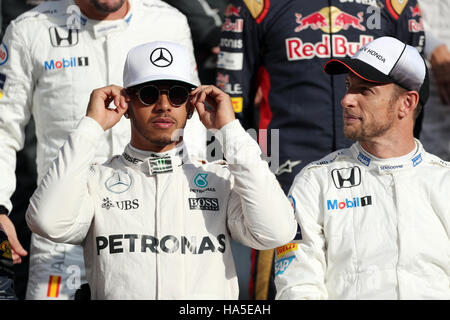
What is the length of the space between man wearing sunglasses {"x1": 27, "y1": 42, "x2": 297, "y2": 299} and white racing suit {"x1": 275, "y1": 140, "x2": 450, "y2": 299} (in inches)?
10.4

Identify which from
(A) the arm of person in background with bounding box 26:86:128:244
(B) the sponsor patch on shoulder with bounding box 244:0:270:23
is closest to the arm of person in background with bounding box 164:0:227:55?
(B) the sponsor patch on shoulder with bounding box 244:0:270:23

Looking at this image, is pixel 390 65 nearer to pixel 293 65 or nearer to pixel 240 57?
pixel 293 65

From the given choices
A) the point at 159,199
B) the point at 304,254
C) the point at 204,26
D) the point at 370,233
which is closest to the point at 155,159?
the point at 159,199

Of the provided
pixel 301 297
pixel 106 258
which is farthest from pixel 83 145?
pixel 301 297

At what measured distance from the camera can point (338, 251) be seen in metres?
4.14

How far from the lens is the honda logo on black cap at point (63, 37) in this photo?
5.02 metres

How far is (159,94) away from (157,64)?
0.50 feet

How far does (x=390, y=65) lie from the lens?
14.6 ft

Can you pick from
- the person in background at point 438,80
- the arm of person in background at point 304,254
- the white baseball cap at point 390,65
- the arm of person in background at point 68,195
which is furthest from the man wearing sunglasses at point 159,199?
the person in background at point 438,80

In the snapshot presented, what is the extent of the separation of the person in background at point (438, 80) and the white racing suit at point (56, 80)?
61.0 inches

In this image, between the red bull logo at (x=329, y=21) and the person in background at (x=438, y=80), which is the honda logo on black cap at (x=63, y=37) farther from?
the person in background at (x=438, y=80)

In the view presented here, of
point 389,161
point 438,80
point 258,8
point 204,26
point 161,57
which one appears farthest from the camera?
point 204,26
